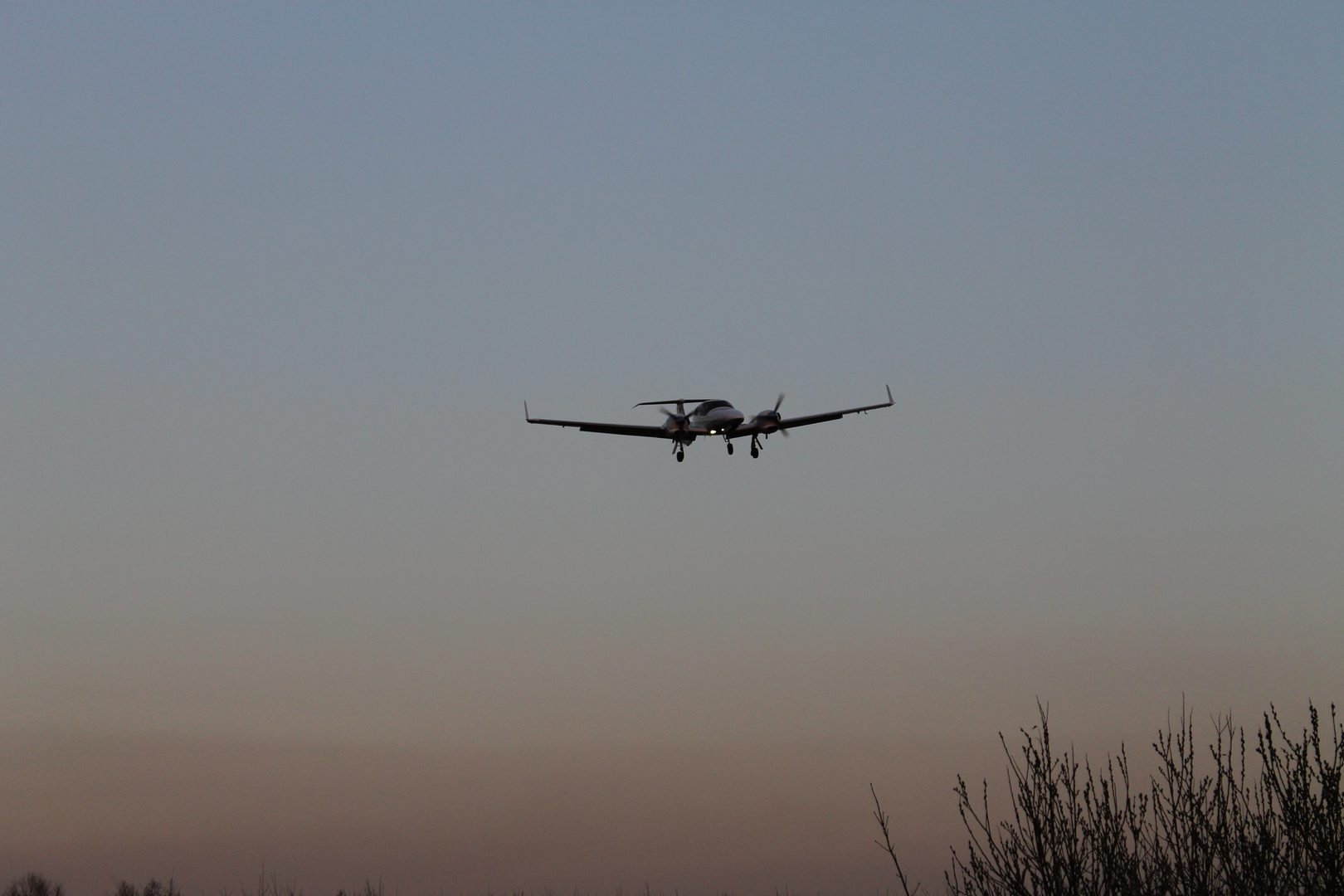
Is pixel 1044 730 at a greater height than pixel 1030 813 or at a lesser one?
greater

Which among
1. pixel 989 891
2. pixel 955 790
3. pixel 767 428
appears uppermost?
pixel 767 428

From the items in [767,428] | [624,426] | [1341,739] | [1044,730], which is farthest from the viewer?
[624,426]

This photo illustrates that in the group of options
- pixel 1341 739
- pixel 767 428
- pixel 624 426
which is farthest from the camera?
pixel 624 426

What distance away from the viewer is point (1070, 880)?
2286 centimetres

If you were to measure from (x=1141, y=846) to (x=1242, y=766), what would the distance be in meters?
2.23

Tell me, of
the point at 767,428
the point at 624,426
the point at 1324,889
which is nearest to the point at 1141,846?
the point at 1324,889

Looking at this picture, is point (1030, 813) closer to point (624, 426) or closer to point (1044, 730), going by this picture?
point (1044, 730)

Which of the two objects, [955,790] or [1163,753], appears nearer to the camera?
[955,790]

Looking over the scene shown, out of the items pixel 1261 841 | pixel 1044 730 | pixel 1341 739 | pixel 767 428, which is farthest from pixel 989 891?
pixel 767 428

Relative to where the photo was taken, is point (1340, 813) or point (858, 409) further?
point (858, 409)

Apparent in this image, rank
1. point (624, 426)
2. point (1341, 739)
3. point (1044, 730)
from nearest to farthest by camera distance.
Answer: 1. point (1341, 739)
2. point (1044, 730)
3. point (624, 426)

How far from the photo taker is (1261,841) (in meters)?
21.7

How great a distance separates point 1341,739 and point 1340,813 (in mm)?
1347

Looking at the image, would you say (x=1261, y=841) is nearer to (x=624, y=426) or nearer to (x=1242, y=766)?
(x=1242, y=766)
